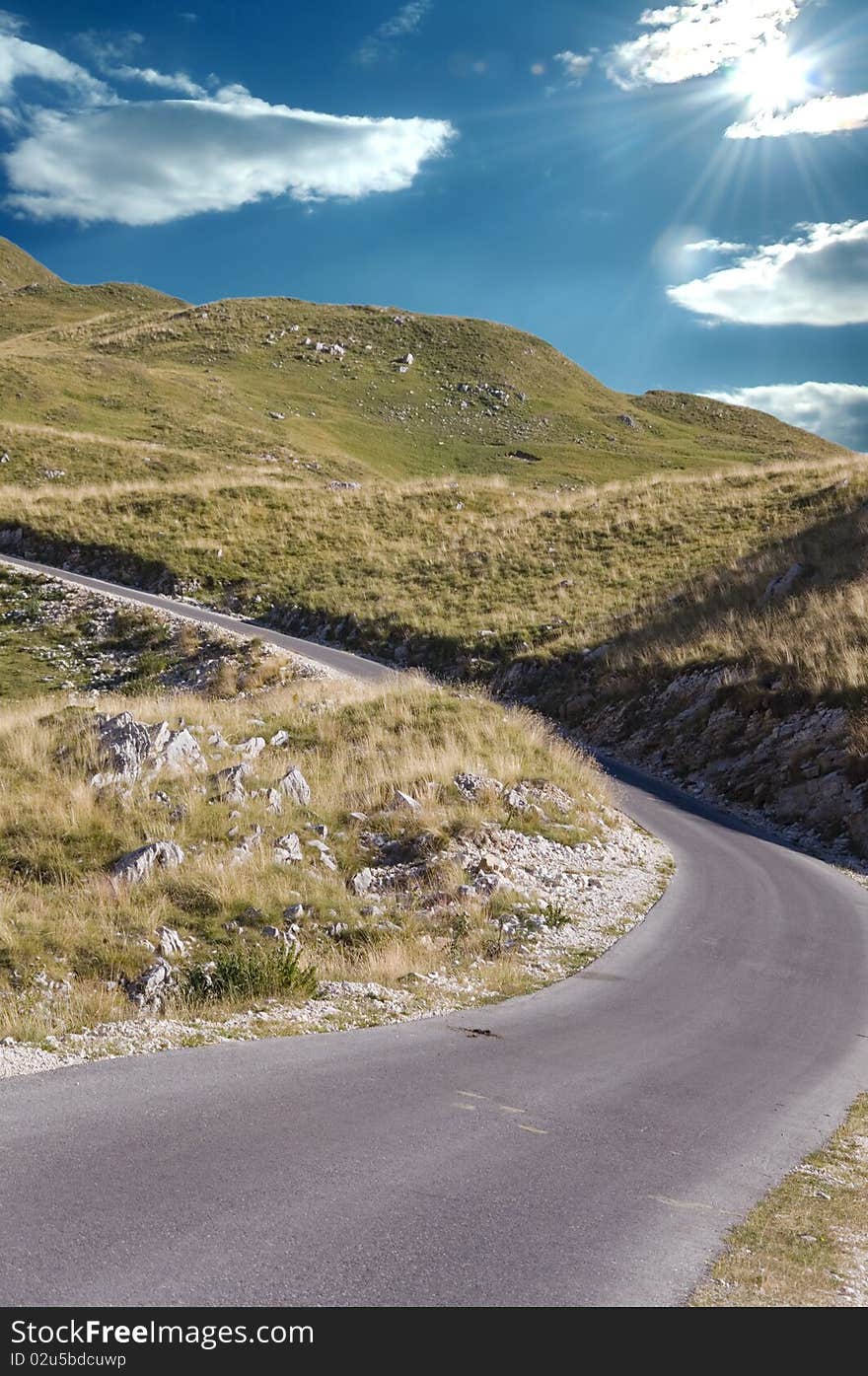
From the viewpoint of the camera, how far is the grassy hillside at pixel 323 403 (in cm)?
7019

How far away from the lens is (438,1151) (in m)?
5.41

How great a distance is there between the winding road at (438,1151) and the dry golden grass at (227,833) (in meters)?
1.69

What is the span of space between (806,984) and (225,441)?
72.1 meters

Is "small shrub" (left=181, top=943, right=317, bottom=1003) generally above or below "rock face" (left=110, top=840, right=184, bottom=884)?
below

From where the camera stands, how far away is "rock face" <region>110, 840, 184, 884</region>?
10.5 meters

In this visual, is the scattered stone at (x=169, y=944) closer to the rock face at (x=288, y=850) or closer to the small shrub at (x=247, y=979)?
the small shrub at (x=247, y=979)

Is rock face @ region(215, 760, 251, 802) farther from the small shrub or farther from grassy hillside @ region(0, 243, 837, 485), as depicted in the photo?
grassy hillside @ region(0, 243, 837, 485)

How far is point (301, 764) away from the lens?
1585 cm

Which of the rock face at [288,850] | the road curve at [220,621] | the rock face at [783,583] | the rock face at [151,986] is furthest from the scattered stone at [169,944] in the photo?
the rock face at [783,583]

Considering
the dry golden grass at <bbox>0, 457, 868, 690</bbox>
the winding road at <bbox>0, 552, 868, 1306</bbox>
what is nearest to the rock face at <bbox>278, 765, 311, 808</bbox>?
the winding road at <bbox>0, 552, 868, 1306</bbox>

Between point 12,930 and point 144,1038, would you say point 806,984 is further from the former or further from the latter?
point 12,930

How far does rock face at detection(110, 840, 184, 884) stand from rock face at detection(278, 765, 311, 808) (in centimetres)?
277

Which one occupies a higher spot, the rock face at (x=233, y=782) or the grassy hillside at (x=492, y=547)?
the grassy hillside at (x=492, y=547)

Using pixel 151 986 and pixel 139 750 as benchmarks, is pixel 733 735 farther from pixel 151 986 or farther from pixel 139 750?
pixel 151 986
